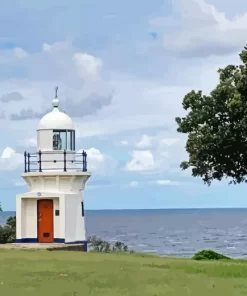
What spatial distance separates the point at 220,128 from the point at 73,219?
8694 mm

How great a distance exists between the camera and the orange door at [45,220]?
32.0 m

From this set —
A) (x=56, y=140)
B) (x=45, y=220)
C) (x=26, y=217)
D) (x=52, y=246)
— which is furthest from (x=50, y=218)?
(x=56, y=140)

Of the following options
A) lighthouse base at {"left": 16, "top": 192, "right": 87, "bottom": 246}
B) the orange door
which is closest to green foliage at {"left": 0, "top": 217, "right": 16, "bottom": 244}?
lighthouse base at {"left": 16, "top": 192, "right": 87, "bottom": 246}

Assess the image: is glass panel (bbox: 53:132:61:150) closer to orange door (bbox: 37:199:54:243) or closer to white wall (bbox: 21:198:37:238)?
orange door (bbox: 37:199:54:243)

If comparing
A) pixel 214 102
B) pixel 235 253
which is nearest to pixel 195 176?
pixel 214 102

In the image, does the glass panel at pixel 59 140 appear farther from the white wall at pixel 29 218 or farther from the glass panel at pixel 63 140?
the white wall at pixel 29 218

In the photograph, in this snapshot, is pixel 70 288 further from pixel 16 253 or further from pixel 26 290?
pixel 16 253

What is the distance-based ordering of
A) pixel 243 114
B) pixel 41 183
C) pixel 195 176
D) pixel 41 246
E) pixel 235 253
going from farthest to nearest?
pixel 235 253 < pixel 41 183 < pixel 41 246 < pixel 195 176 < pixel 243 114

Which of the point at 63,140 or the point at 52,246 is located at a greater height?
the point at 63,140

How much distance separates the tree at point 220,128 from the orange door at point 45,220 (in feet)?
24.5

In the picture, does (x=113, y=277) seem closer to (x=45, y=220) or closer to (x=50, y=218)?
(x=50, y=218)

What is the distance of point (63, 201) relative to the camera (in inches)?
1241

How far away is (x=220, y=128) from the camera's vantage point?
26.0 m

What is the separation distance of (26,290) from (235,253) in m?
53.7
